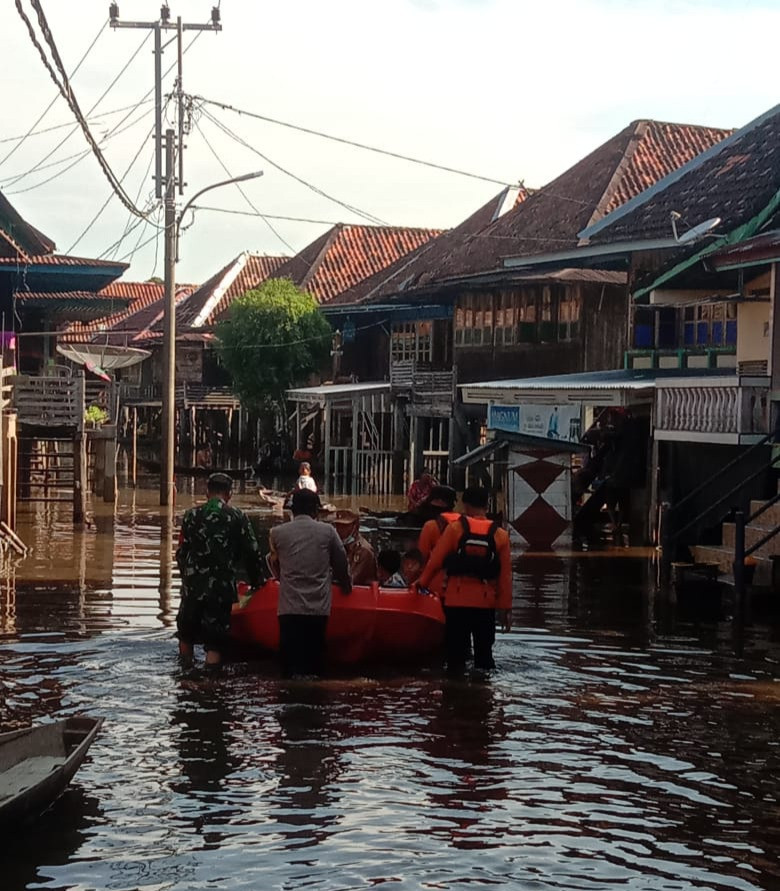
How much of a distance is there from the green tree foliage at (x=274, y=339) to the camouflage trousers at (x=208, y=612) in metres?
40.3

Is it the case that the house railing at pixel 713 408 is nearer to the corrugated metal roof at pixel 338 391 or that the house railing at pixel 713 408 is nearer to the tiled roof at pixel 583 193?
the tiled roof at pixel 583 193

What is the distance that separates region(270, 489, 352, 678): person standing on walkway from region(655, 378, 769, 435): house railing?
9150 mm

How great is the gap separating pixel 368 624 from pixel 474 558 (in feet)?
4.32

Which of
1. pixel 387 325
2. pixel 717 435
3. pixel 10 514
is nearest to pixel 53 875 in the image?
pixel 717 435

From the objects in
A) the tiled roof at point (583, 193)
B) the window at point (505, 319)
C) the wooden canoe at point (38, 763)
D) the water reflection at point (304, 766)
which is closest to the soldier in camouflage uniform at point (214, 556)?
the water reflection at point (304, 766)

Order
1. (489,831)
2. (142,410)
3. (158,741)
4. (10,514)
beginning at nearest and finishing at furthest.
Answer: (489,831) < (158,741) < (10,514) < (142,410)

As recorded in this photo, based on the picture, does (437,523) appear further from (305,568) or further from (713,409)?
(713,409)

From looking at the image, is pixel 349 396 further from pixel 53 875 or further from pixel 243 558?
pixel 53 875

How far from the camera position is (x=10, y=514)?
1009 inches

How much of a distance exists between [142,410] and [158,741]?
67578 mm

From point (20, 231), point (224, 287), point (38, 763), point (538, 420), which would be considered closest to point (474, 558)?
point (38, 763)

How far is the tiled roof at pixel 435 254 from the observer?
47250mm

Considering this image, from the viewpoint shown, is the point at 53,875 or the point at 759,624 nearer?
the point at 53,875

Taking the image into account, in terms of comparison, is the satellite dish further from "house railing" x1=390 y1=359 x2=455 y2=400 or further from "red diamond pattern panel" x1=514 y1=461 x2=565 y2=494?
"house railing" x1=390 y1=359 x2=455 y2=400
